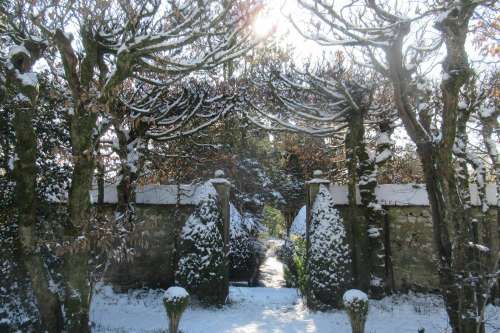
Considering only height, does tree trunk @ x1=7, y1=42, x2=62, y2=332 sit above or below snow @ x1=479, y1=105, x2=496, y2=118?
below

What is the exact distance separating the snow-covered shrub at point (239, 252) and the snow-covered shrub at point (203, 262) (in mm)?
3925

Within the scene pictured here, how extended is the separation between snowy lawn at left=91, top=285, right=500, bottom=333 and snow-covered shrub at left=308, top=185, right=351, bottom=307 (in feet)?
1.25

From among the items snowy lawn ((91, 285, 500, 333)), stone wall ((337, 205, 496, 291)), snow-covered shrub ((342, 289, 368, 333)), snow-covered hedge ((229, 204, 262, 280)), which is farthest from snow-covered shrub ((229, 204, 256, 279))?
snow-covered shrub ((342, 289, 368, 333))

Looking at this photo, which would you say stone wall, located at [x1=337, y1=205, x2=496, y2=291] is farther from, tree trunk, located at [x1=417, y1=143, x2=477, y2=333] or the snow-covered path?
tree trunk, located at [x1=417, y1=143, x2=477, y2=333]

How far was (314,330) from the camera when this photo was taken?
7.14 meters

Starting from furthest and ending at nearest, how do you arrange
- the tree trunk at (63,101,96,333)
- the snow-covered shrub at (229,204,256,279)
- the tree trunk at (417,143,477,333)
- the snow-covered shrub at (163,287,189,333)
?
the snow-covered shrub at (229,204,256,279) → the snow-covered shrub at (163,287,189,333) → the tree trunk at (63,101,96,333) → the tree trunk at (417,143,477,333)

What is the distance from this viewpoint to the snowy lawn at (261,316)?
712cm

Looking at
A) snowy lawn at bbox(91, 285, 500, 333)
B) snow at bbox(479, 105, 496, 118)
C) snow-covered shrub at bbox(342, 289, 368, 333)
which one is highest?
snow at bbox(479, 105, 496, 118)

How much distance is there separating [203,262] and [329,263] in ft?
8.64

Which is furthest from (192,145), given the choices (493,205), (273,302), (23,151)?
(493,205)

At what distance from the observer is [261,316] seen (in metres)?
8.06

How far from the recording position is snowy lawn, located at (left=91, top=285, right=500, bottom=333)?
7.12 meters

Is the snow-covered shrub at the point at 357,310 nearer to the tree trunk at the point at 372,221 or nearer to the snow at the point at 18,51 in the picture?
the tree trunk at the point at 372,221

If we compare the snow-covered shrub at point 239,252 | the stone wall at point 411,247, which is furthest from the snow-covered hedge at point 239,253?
the stone wall at point 411,247
